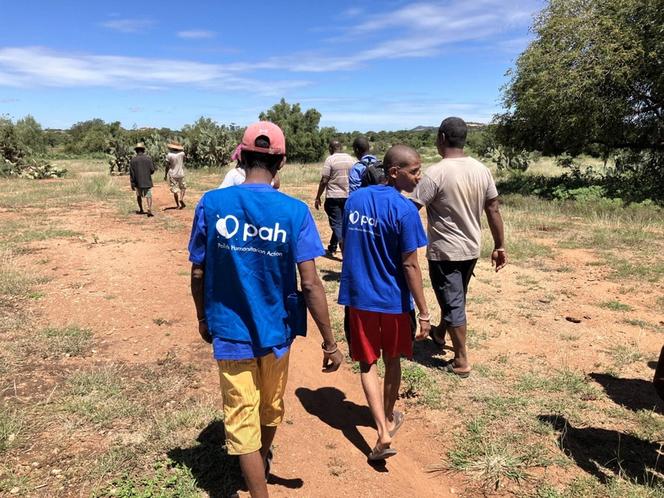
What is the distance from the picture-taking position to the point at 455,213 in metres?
A: 4.08

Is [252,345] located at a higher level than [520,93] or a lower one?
lower

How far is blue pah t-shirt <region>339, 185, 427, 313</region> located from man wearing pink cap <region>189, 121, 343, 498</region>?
0.71 m

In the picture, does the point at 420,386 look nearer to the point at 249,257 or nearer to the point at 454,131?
the point at 454,131

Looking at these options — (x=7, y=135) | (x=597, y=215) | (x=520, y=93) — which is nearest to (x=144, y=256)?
(x=597, y=215)

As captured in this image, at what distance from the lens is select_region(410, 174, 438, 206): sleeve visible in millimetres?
4047

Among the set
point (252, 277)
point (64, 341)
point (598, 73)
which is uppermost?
point (598, 73)

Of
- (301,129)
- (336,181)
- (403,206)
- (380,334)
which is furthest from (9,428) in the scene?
(301,129)

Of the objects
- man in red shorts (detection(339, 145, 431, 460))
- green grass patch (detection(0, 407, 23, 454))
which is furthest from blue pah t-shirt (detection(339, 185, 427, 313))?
green grass patch (detection(0, 407, 23, 454))

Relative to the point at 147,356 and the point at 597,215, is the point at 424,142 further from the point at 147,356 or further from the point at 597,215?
the point at 147,356

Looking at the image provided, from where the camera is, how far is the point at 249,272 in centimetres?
231

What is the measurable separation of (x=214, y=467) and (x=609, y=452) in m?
2.60

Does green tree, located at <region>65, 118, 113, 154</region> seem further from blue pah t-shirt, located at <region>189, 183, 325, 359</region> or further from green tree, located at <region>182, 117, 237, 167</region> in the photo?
blue pah t-shirt, located at <region>189, 183, 325, 359</region>

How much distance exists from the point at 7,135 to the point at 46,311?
81.4 ft

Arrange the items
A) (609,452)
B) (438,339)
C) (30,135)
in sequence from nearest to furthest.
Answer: (609,452) < (438,339) < (30,135)
